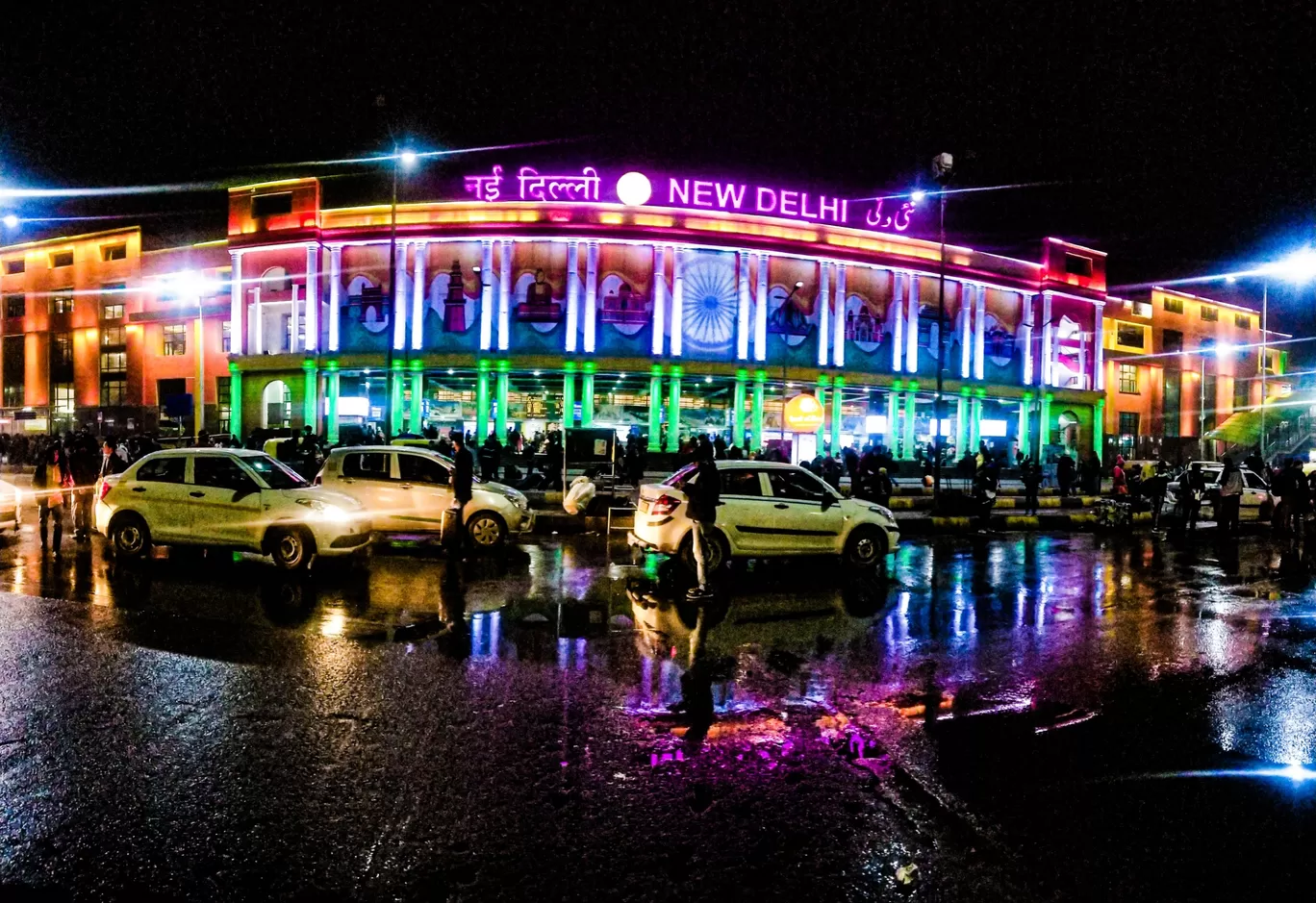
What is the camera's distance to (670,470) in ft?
107

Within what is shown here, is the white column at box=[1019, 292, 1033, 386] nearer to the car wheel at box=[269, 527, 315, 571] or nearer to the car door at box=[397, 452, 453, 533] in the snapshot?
the car door at box=[397, 452, 453, 533]

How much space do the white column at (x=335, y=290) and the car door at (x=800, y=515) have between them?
2819 cm

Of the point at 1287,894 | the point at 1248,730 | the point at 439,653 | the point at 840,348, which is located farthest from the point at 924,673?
the point at 840,348

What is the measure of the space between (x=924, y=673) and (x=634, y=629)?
2.71m

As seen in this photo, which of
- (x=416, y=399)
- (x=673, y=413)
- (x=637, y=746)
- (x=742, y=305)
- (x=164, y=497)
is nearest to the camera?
(x=637, y=746)

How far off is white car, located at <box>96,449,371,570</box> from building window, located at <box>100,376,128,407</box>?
4105cm

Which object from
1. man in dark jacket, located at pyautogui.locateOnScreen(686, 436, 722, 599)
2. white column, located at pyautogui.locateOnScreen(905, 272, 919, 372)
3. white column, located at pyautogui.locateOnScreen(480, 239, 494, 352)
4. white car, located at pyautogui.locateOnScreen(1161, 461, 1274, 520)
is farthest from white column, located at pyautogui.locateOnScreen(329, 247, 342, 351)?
white car, located at pyautogui.locateOnScreen(1161, 461, 1274, 520)

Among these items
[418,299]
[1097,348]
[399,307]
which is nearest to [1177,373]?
[1097,348]

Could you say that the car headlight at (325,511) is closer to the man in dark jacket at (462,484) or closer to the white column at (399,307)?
the man in dark jacket at (462,484)

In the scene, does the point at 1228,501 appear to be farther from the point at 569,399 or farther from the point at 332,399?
the point at 332,399

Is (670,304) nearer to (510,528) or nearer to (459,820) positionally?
(510,528)

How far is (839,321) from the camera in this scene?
122 ft

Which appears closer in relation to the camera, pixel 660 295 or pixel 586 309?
pixel 586 309

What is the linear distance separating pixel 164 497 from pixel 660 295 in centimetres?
2555
